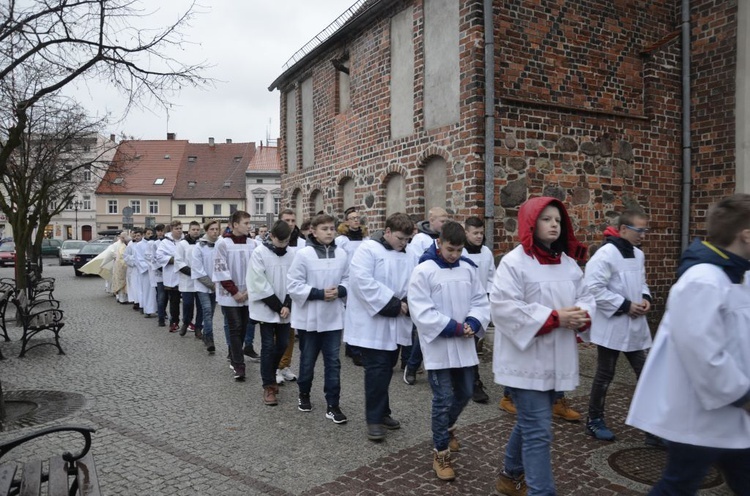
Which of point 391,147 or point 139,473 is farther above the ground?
point 391,147

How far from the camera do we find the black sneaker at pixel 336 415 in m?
5.72

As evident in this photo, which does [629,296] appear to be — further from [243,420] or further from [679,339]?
[243,420]

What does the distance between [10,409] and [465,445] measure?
16.3ft

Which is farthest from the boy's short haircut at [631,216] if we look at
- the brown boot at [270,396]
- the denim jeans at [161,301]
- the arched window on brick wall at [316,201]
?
the arched window on brick wall at [316,201]

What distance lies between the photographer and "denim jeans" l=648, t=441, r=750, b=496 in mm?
2748

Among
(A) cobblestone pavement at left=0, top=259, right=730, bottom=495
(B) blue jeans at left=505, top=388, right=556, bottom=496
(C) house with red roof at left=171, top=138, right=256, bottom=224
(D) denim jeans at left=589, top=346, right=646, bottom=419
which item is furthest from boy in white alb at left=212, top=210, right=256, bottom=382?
(C) house with red roof at left=171, top=138, right=256, bottom=224

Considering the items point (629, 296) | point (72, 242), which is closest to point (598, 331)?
point (629, 296)

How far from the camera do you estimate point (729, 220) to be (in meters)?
2.85

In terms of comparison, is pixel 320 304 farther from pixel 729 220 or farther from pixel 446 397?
pixel 729 220

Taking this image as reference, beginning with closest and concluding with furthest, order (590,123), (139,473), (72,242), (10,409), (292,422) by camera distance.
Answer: (139,473) → (292,422) → (10,409) → (590,123) → (72,242)

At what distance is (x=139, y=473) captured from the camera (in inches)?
179

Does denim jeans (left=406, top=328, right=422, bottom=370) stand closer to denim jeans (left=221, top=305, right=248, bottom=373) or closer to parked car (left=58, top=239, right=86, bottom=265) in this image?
denim jeans (left=221, top=305, right=248, bottom=373)

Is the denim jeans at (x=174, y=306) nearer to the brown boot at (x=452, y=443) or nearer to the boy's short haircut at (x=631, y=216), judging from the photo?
the brown boot at (x=452, y=443)

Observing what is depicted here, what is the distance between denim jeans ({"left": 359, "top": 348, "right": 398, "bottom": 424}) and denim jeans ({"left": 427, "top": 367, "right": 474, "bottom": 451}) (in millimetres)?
759
